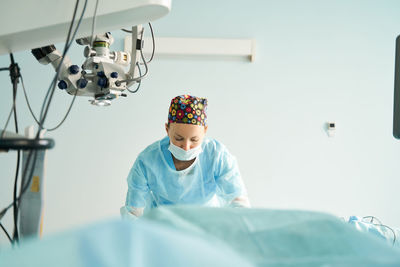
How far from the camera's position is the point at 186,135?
6.28ft

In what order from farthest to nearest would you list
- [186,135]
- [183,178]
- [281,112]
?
[281,112]
[183,178]
[186,135]

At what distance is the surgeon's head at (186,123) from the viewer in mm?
1925

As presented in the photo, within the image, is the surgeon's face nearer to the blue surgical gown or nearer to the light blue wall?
the blue surgical gown

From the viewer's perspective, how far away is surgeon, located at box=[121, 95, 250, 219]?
1934 mm

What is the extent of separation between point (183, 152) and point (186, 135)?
9cm

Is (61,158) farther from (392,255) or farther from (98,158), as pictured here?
(392,255)

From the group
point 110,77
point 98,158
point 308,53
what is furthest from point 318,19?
point 110,77

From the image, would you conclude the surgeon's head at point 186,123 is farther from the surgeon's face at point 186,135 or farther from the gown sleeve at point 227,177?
the gown sleeve at point 227,177

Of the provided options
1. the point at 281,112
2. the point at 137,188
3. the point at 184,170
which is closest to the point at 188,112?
the point at 184,170

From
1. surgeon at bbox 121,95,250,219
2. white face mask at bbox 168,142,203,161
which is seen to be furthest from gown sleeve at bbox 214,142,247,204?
white face mask at bbox 168,142,203,161

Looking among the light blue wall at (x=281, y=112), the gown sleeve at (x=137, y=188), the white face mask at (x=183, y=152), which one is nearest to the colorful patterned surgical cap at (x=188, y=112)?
the white face mask at (x=183, y=152)

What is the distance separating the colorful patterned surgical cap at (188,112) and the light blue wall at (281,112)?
47.4 inches

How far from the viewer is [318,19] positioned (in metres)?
3.22

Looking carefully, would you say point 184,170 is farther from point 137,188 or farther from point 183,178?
point 137,188
